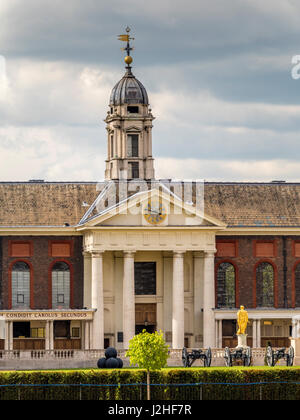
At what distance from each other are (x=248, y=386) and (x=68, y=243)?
3884 centimetres

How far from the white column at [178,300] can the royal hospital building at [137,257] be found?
0.08 m

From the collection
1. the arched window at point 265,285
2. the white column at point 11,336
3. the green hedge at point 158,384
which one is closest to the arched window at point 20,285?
the white column at point 11,336

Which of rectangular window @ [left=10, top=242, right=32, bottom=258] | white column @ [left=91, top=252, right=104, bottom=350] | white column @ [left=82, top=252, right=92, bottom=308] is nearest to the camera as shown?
white column @ [left=91, top=252, right=104, bottom=350]

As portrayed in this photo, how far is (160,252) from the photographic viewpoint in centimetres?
14925

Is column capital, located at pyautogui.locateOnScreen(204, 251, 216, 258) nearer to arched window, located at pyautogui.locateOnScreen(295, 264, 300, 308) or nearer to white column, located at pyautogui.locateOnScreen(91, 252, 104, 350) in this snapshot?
arched window, located at pyautogui.locateOnScreen(295, 264, 300, 308)

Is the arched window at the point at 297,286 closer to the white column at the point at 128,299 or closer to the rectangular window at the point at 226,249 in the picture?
the rectangular window at the point at 226,249

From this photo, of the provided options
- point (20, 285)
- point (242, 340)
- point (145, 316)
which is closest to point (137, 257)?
point (145, 316)

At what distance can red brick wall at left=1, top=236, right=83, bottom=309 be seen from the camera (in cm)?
14762

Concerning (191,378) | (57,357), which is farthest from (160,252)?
(191,378)

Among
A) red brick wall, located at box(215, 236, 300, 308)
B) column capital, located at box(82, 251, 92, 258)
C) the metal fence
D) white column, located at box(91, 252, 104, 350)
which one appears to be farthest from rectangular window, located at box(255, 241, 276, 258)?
the metal fence

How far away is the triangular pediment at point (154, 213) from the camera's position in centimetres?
14538

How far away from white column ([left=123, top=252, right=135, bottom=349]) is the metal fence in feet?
108

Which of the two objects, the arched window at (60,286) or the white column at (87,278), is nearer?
the white column at (87,278)
